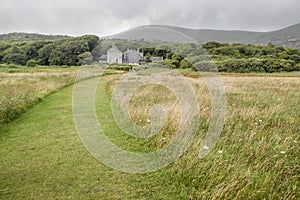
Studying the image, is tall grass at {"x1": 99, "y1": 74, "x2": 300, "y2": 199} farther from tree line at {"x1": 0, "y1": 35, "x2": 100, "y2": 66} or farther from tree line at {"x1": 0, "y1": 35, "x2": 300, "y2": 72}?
tree line at {"x1": 0, "y1": 35, "x2": 100, "y2": 66}

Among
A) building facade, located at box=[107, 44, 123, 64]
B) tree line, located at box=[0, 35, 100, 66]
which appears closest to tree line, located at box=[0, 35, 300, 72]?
tree line, located at box=[0, 35, 100, 66]

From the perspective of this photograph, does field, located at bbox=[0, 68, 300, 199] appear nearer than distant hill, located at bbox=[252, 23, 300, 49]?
Yes

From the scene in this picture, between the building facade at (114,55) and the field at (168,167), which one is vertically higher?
the building facade at (114,55)

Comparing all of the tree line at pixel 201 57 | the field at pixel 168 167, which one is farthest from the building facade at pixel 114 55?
the field at pixel 168 167

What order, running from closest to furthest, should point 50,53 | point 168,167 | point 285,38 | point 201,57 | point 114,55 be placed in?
1. point 168,167
2. point 201,57
3. point 114,55
4. point 50,53
5. point 285,38

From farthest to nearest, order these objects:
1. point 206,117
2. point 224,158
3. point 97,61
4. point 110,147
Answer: point 97,61 < point 206,117 < point 110,147 < point 224,158

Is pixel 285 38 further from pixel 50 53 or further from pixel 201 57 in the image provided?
pixel 201 57

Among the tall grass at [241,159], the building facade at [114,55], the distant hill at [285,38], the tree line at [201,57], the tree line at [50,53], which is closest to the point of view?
the tall grass at [241,159]

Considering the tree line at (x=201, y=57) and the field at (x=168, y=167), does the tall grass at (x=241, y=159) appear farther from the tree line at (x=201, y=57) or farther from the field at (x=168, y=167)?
the tree line at (x=201, y=57)

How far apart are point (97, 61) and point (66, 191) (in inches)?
982

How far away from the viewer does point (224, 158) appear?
14.4 feet

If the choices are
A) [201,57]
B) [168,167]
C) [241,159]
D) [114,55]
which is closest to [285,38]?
[114,55]

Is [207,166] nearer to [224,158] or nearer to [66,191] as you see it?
[224,158]

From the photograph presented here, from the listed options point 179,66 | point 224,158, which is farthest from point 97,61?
point 224,158
